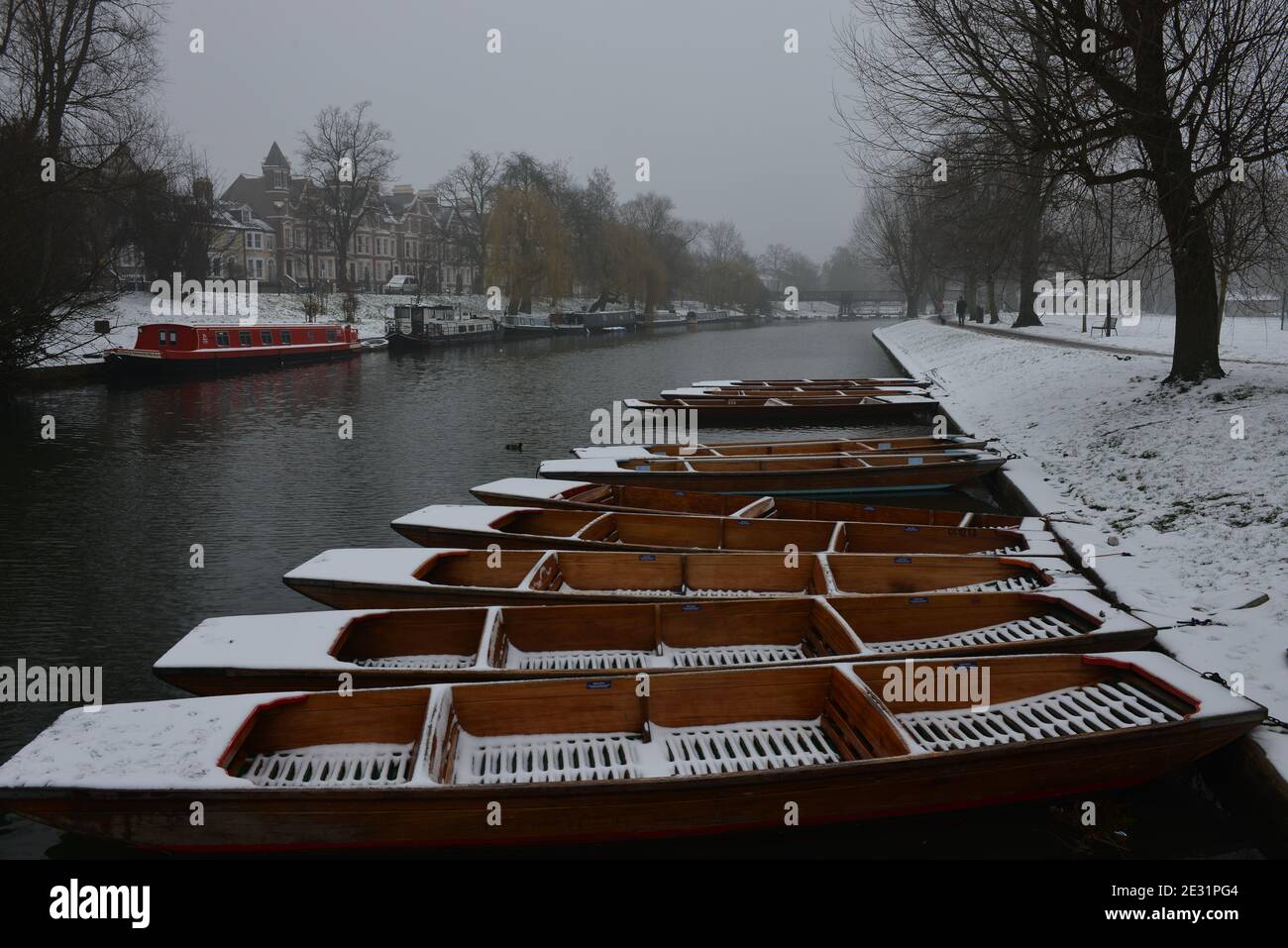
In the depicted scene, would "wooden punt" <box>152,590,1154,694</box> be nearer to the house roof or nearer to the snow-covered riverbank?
the snow-covered riverbank

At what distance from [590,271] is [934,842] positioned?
226 feet

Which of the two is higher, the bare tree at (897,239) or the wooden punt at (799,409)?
the bare tree at (897,239)

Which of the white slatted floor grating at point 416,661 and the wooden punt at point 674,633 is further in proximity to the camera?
the white slatted floor grating at point 416,661

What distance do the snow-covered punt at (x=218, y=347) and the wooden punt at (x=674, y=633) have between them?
26.9 meters

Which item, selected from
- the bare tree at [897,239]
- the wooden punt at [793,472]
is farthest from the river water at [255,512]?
the bare tree at [897,239]

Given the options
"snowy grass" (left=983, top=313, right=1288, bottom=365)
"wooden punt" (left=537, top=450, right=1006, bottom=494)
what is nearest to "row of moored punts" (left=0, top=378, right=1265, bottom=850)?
"wooden punt" (left=537, top=450, right=1006, bottom=494)

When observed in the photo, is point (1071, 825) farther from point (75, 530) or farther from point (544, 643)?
point (75, 530)

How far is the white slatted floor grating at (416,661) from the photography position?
6.63 m

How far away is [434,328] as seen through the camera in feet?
154

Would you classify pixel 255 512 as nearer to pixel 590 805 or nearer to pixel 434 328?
pixel 590 805

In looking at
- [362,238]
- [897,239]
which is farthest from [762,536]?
[362,238]

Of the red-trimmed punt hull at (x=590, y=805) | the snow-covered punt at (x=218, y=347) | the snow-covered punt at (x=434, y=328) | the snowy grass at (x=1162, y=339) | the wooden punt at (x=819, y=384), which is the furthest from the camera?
the snow-covered punt at (x=434, y=328)

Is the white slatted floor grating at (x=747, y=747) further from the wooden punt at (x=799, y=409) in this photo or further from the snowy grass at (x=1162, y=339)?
the snowy grass at (x=1162, y=339)
